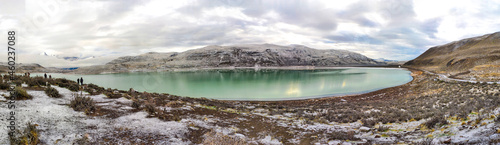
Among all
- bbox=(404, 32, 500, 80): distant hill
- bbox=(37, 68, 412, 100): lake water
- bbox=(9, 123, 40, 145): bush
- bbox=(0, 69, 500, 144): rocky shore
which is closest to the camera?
bbox=(9, 123, 40, 145): bush

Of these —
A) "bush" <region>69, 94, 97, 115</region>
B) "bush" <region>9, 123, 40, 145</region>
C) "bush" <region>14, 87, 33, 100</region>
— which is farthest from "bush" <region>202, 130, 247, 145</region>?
"bush" <region>14, 87, 33, 100</region>

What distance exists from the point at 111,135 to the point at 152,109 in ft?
9.47

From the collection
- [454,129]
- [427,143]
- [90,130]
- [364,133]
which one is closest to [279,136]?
[364,133]

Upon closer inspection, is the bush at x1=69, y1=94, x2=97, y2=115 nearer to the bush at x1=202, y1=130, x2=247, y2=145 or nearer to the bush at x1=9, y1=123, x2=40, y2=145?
the bush at x1=9, y1=123, x2=40, y2=145

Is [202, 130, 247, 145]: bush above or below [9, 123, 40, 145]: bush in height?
below

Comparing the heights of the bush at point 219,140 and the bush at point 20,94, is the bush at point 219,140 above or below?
below

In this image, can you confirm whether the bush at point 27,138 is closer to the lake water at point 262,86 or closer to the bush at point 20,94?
the bush at point 20,94

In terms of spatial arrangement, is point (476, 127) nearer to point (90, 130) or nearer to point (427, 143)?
point (427, 143)

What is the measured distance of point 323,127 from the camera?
9133 millimetres

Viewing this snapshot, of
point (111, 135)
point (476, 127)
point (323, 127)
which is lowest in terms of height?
point (323, 127)

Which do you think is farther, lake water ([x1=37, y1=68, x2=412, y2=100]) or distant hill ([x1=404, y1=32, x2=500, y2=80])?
distant hill ([x1=404, y1=32, x2=500, y2=80])

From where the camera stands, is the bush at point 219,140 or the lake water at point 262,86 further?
the lake water at point 262,86

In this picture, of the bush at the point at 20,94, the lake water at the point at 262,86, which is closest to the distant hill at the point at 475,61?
the lake water at the point at 262,86

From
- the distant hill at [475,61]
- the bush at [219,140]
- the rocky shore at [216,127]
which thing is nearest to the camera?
the rocky shore at [216,127]
